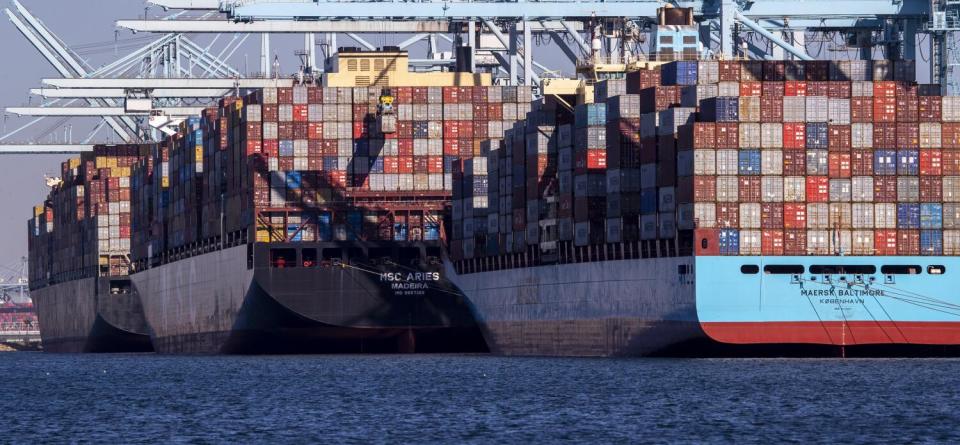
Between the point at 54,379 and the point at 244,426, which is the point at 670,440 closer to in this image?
the point at 244,426

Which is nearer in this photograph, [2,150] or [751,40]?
[751,40]

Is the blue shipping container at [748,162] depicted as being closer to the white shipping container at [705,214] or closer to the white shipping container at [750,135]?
the white shipping container at [750,135]

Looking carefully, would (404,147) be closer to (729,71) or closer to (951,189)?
(729,71)

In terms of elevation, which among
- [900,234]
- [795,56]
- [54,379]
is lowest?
[54,379]

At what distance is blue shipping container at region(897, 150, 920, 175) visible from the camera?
70.6 metres

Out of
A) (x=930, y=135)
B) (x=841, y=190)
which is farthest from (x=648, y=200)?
(x=930, y=135)

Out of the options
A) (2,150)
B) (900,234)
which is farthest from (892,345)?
(2,150)

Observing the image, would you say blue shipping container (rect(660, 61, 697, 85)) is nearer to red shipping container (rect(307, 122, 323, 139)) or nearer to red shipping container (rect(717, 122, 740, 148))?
red shipping container (rect(717, 122, 740, 148))

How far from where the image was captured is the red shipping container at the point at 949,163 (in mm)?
70688

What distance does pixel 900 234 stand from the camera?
70.6m

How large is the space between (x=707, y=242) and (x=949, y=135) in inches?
356

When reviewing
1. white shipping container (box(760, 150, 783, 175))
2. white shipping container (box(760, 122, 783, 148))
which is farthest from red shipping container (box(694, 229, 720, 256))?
white shipping container (box(760, 122, 783, 148))

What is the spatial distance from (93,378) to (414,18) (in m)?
23.0

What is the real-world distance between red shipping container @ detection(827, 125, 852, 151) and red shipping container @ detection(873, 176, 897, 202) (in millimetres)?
1533
